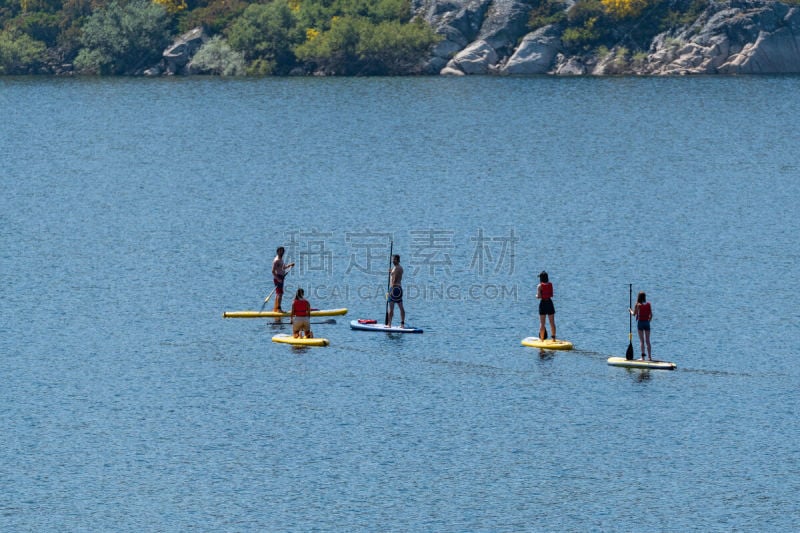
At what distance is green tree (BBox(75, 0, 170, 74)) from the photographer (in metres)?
162

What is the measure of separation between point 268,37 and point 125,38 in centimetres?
1496

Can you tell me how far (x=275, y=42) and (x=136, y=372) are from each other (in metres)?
112

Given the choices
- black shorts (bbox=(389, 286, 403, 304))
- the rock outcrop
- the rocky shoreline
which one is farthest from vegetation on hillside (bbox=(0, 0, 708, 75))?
black shorts (bbox=(389, 286, 403, 304))

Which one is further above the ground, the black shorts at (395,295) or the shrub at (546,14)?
the shrub at (546,14)

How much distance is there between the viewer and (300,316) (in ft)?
173

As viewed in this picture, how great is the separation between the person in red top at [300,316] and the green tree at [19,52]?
124 m

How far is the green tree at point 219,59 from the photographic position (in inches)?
6280

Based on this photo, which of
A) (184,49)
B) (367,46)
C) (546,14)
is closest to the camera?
(367,46)

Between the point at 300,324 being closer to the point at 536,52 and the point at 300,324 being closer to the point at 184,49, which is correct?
the point at 536,52

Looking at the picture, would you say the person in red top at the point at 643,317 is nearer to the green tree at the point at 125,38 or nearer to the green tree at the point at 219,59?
the green tree at the point at 219,59

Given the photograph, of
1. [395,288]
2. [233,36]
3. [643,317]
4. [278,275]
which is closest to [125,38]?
[233,36]

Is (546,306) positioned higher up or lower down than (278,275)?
lower down

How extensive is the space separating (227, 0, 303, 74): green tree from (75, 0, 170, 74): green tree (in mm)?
8268

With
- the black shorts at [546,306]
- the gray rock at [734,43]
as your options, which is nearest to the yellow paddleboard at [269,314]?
the black shorts at [546,306]
